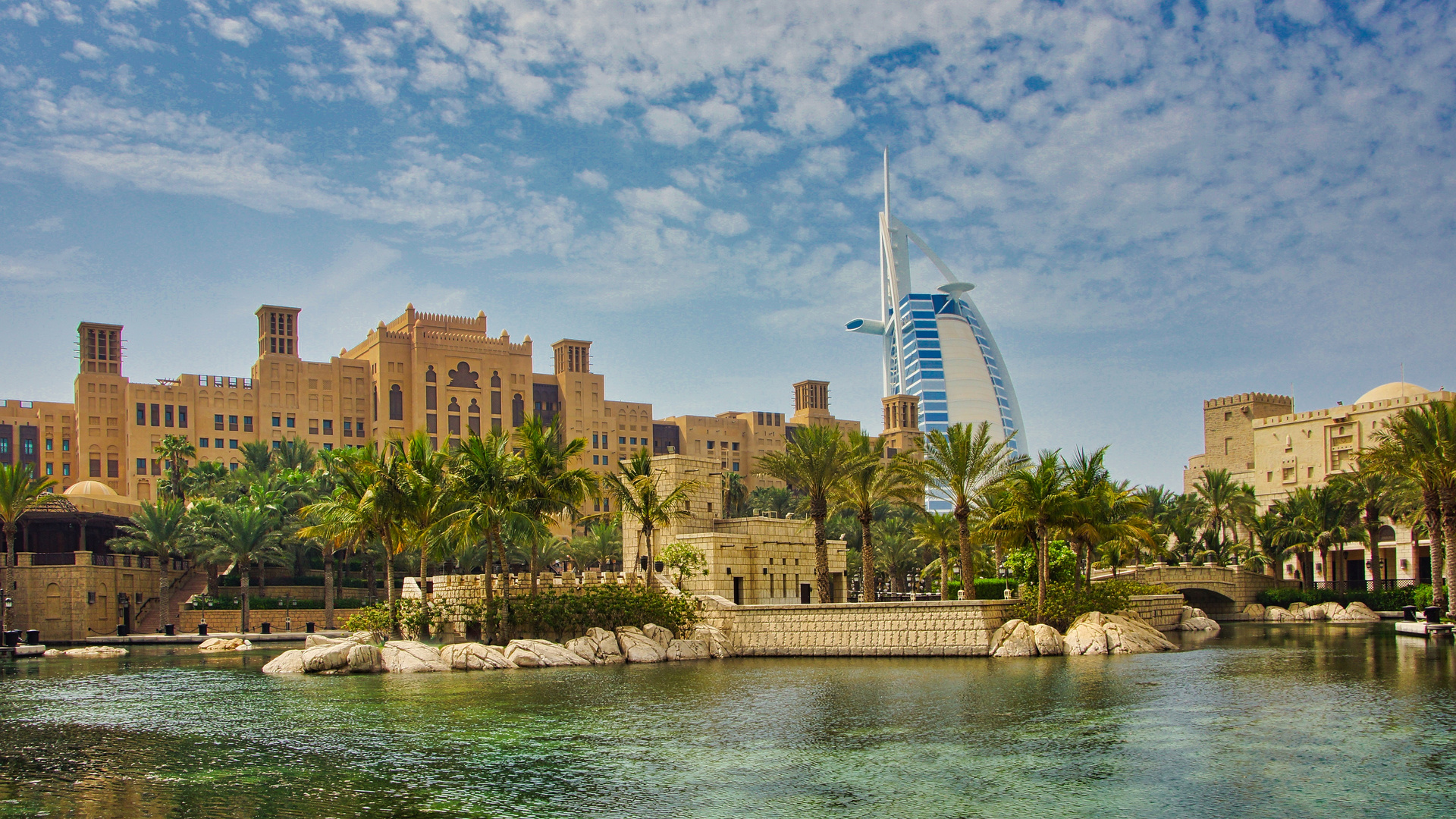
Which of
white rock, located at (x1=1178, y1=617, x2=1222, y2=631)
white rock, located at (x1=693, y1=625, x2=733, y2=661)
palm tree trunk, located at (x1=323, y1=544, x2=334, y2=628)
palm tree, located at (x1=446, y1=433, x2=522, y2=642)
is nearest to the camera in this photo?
palm tree, located at (x1=446, y1=433, x2=522, y2=642)

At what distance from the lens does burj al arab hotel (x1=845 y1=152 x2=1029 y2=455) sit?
15025 centimetres

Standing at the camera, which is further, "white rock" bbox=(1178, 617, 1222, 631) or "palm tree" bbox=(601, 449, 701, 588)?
"white rock" bbox=(1178, 617, 1222, 631)

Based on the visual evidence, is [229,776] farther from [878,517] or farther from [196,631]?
[878,517]

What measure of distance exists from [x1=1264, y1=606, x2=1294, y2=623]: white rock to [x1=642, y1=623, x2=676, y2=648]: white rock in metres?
37.2

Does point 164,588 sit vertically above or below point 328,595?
above

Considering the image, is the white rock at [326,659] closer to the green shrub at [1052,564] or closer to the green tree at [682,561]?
the green tree at [682,561]

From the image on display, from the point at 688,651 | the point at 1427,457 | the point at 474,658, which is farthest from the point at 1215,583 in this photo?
the point at 474,658

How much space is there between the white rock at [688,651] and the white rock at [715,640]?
193mm

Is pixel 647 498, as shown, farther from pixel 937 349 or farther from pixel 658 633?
pixel 937 349

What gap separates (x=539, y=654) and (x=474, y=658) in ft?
6.37

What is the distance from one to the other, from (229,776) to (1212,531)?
2558 inches

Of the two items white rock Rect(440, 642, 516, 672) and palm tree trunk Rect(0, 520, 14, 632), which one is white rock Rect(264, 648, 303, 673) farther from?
palm tree trunk Rect(0, 520, 14, 632)

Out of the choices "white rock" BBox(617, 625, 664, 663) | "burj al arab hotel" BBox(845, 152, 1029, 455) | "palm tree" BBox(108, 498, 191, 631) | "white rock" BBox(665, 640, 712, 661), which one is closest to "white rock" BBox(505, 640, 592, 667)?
"white rock" BBox(617, 625, 664, 663)

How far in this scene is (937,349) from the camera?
→ 152125 millimetres
